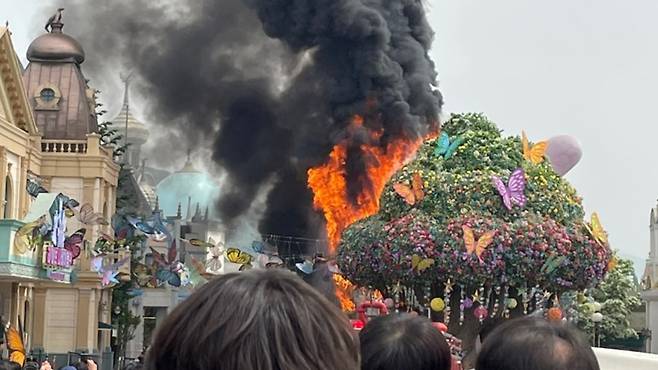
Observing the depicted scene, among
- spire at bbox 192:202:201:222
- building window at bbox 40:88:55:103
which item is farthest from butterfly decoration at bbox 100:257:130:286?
spire at bbox 192:202:201:222

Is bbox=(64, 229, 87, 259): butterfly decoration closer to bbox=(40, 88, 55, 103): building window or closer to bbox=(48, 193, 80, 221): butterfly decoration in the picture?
bbox=(48, 193, 80, 221): butterfly decoration

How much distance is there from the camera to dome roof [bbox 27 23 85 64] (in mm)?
41500

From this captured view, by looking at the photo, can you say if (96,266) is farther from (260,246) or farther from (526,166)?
(526,166)

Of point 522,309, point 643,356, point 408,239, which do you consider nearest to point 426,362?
point 643,356

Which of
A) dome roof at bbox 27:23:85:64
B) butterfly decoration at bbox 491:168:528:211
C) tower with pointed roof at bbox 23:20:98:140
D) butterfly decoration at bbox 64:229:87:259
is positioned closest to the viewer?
butterfly decoration at bbox 491:168:528:211

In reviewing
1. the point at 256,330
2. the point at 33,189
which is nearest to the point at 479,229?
the point at 33,189

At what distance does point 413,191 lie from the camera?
29.3 m

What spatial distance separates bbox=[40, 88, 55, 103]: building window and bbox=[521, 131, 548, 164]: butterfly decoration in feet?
60.4

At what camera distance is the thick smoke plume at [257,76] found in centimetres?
4919

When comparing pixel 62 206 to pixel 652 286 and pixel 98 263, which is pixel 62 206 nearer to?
pixel 98 263

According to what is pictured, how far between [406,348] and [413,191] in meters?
24.6

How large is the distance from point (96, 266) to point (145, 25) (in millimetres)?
19051

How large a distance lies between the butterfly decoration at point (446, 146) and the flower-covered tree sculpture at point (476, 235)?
3 centimetres

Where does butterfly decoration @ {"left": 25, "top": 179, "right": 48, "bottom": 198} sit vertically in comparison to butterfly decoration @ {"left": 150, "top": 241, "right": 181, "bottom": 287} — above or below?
above
